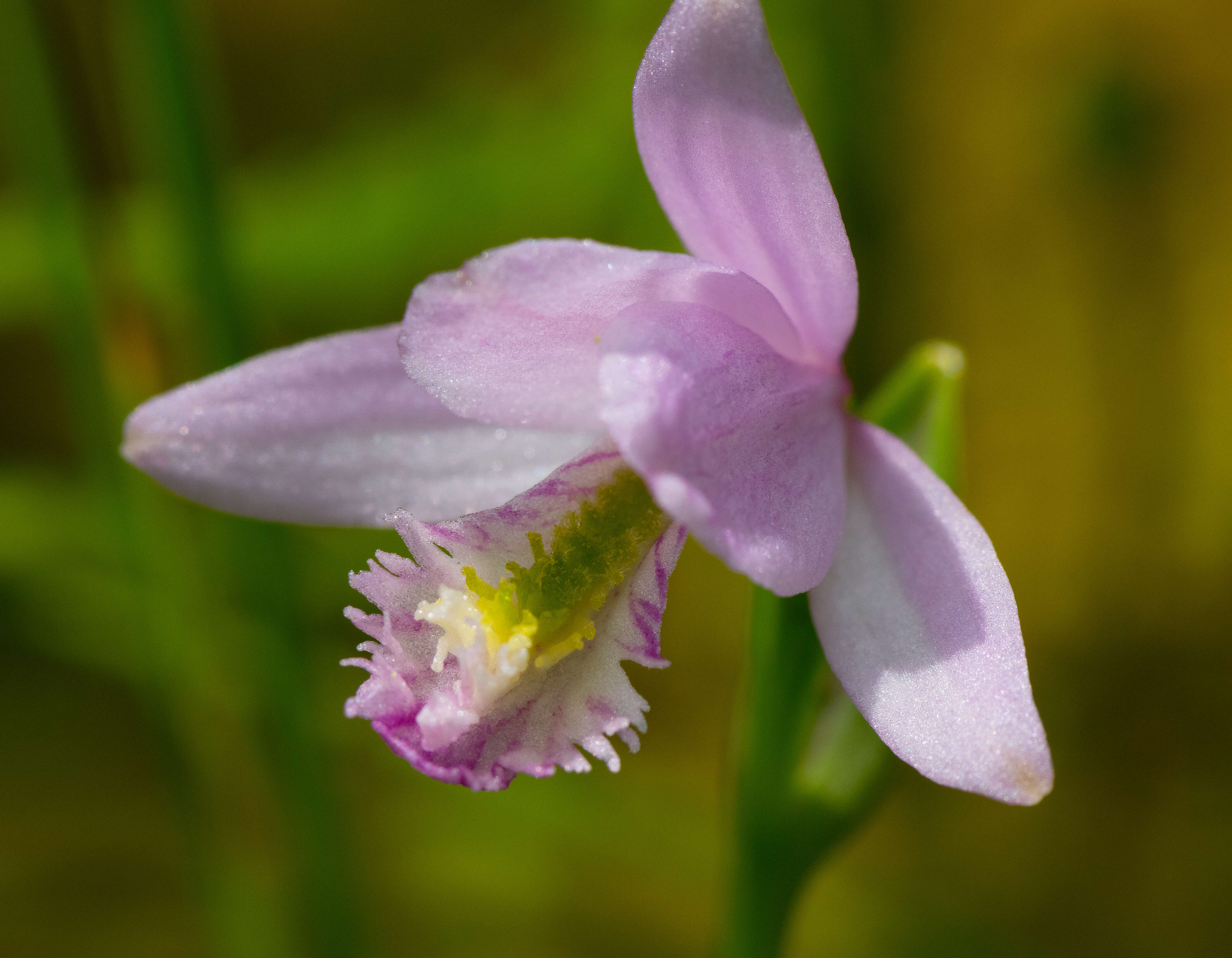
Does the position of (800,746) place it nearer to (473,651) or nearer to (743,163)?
(473,651)

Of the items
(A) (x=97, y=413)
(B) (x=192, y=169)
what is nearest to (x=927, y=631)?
(B) (x=192, y=169)

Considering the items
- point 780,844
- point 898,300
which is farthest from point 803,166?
point 898,300

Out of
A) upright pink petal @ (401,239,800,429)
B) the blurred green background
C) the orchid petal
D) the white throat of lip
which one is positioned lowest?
the blurred green background

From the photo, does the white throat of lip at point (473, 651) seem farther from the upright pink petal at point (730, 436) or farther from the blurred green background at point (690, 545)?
the blurred green background at point (690, 545)

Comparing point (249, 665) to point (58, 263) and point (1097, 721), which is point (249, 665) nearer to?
point (58, 263)

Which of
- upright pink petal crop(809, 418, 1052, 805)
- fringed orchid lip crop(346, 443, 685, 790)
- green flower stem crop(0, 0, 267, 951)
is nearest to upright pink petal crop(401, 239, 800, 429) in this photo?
fringed orchid lip crop(346, 443, 685, 790)

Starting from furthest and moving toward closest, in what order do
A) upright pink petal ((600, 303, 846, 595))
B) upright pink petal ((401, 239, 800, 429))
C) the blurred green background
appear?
1. the blurred green background
2. upright pink petal ((401, 239, 800, 429))
3. upright pink petal ((600, 303, 846, 595))

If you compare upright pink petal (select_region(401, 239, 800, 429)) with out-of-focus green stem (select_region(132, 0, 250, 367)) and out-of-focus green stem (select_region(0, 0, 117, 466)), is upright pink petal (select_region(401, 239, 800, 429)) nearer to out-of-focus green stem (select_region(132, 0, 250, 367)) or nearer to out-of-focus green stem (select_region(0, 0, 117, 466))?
out-of-focus green stem (select_region(132, 0, 250, 367))
